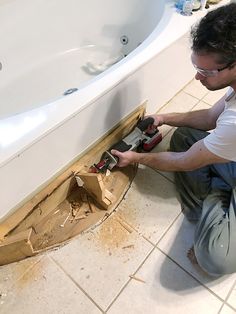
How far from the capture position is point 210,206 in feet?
3.59

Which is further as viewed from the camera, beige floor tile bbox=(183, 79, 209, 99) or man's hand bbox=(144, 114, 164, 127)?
beige floor tile bbox=(183, 79, 209, 99)

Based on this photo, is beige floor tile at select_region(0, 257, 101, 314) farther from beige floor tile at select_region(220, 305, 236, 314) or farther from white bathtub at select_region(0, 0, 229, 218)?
beige floor tile at select_region(220, 305, 236, 314)

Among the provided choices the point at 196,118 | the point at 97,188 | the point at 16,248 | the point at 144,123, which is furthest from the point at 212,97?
the point at 16,248

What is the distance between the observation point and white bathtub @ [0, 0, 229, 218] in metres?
0.91

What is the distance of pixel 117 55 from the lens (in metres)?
1.66

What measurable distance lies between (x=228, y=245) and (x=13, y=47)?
132cm

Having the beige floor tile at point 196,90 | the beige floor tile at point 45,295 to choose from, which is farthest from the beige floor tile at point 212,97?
the beige floor tile at point 45,295

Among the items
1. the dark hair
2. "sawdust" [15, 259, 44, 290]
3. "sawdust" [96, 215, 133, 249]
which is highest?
the dark hair

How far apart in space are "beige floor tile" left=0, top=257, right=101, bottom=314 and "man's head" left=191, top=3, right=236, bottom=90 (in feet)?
2.76

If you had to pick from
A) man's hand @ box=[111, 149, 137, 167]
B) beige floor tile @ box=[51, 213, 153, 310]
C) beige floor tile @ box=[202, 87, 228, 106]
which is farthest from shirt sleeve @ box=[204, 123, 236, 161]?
beige floor tile @ box=[202, 87, 228, 106]

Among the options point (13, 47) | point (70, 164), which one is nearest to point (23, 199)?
point (70, 164)

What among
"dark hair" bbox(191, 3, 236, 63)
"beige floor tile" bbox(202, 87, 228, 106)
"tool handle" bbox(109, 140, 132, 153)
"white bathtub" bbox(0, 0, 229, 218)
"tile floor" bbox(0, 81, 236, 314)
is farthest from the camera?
"beige floor tile" bbox(202, 87, 228, 106)

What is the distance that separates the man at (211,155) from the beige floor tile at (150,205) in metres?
0.06

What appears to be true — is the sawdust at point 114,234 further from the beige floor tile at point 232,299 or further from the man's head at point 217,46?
the man's head at point 217,46
